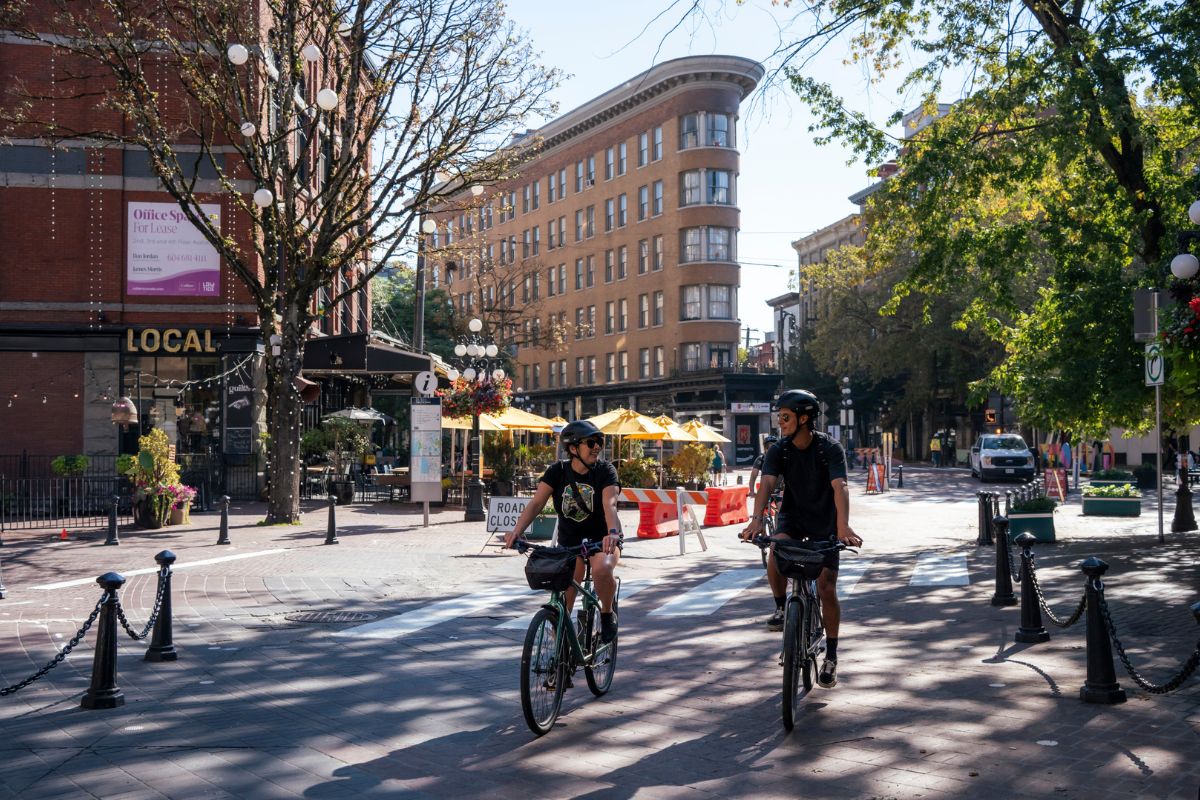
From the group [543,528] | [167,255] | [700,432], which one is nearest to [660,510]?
[543,528]

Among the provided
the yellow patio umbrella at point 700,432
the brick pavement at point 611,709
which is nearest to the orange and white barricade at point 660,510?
the brick pavement at point 611,709

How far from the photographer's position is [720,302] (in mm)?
61188

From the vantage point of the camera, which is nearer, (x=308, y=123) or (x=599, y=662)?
(x=599, y=662)

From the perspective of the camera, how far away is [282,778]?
→ 5730mm

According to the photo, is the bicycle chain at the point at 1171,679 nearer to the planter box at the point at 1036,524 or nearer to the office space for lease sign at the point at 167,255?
the planter box at the point at 1036,524

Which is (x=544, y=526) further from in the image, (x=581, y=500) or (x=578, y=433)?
(x=578, y=433)

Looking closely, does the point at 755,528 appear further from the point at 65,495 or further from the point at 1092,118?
the point at 65,495

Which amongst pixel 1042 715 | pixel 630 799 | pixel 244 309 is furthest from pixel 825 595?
pixel 244 309

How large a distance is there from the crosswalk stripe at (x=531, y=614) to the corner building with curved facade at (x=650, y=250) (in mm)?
40228

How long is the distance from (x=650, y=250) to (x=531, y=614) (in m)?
53.3

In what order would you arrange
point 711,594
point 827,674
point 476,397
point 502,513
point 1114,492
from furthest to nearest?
point 476,397 < point 1114,492 < point 502,513 < point 711,594 < point 827,674

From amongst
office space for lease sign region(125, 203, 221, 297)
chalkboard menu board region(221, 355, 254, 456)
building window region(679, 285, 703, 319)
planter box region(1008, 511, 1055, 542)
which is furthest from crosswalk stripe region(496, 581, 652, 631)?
building window region(679, 285, 703, 319)

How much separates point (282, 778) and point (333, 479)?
23.8 m

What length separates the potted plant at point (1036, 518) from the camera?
1773cm
